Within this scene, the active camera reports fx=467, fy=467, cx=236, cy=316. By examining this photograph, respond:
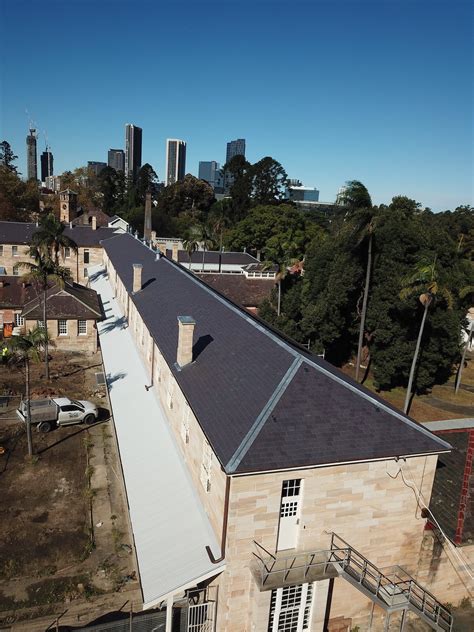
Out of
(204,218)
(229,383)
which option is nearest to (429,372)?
(229,383)

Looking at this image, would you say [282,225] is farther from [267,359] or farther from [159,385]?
[267,359]

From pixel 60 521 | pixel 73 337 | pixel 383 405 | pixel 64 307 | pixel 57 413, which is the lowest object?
pixel 60 521

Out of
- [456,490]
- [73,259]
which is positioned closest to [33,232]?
[73,259]

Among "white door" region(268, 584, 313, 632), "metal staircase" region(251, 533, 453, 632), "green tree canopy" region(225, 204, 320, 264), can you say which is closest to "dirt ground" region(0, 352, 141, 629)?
"white door" region(268, 584, 313, 632)

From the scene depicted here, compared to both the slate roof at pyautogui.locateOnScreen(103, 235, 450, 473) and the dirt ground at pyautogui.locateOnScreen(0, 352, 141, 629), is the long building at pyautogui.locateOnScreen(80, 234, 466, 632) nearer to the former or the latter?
the slate roof at pyautogui.locateOnScreen(103, 235, 450, 473)

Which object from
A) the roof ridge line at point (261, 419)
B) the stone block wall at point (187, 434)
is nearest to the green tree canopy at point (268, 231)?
the stone block wall at point (187, 434)

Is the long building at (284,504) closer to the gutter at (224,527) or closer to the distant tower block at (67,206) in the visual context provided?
the gutter at (224,527)

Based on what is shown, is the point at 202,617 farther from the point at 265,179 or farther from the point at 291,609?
the point at 265,179
